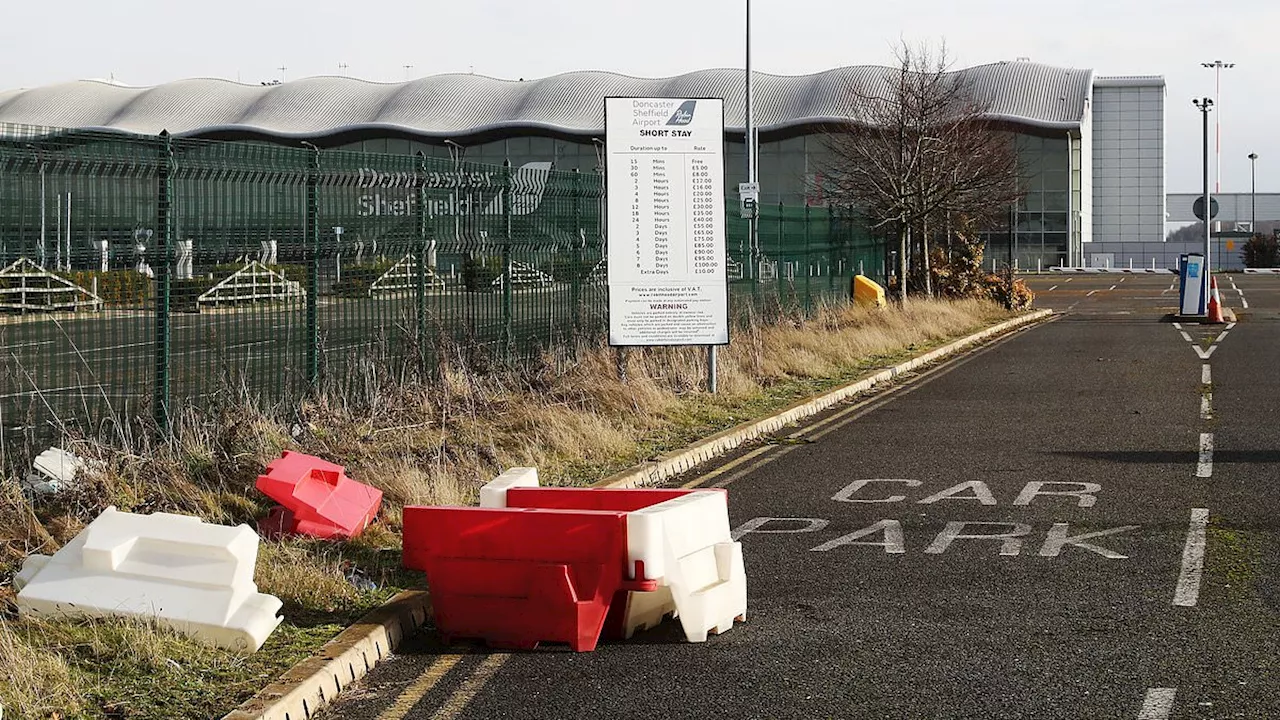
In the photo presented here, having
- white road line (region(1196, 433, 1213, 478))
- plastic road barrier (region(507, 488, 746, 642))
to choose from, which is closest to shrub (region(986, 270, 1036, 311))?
white road line (region(1196, 433, 1213, 478))

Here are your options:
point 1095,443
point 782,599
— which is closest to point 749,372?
point 1095,443

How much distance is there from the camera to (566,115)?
290ft

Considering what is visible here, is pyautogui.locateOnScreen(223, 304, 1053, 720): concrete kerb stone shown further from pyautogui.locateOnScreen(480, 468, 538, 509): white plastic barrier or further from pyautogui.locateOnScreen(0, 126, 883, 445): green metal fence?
pyautogui.locateOnScreen(0, 126, 883, 445): green metal fence

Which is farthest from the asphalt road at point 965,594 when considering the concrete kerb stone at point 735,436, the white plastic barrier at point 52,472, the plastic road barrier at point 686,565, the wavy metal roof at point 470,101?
the wavy metal roof at point 470,101

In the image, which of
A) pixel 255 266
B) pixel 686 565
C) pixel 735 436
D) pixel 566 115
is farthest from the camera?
pixel 566 115

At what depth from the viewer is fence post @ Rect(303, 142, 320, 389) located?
12555mm

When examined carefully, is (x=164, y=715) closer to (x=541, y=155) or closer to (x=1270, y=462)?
(x=1270, y=462)

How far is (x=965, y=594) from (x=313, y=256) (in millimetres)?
6624

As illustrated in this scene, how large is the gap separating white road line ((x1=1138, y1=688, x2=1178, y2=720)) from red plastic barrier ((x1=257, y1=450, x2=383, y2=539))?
4316 millimetres

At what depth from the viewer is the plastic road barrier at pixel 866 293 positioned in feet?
110

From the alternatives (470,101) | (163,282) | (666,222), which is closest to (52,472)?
(163,282)

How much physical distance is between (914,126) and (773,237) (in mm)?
8745

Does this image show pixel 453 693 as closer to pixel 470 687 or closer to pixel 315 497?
pixel 470 687

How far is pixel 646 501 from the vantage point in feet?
24.7
